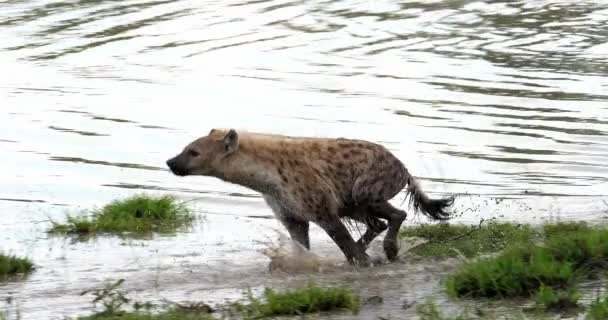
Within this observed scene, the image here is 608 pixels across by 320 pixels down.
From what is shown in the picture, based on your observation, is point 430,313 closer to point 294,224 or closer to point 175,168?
→ point 294,224

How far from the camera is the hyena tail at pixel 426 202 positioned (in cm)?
965

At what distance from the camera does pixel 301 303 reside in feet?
23.2

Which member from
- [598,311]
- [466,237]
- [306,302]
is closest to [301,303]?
[306,302]

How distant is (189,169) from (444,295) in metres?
2.46

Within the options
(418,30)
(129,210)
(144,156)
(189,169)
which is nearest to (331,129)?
(144,156)

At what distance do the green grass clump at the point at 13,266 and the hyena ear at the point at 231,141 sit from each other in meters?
1.42

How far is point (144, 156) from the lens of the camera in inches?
536

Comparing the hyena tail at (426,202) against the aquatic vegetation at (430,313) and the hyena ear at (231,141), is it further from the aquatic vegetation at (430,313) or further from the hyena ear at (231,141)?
the aquatic vegetation at (430,313)

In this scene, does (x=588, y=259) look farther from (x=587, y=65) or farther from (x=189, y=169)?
(x=587, y=65)

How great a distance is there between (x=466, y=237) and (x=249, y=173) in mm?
1435

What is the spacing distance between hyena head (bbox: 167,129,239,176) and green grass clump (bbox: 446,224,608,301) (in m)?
2.25

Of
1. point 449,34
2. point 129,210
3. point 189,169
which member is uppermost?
point 189,169

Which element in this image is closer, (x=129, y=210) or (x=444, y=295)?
(x=444, y=295)

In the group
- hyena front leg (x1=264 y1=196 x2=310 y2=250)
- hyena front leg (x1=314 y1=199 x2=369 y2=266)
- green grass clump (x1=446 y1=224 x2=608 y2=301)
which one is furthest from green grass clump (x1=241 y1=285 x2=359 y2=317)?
hyena front leg (x1=264 y1=196 x2=310 y2=250)
